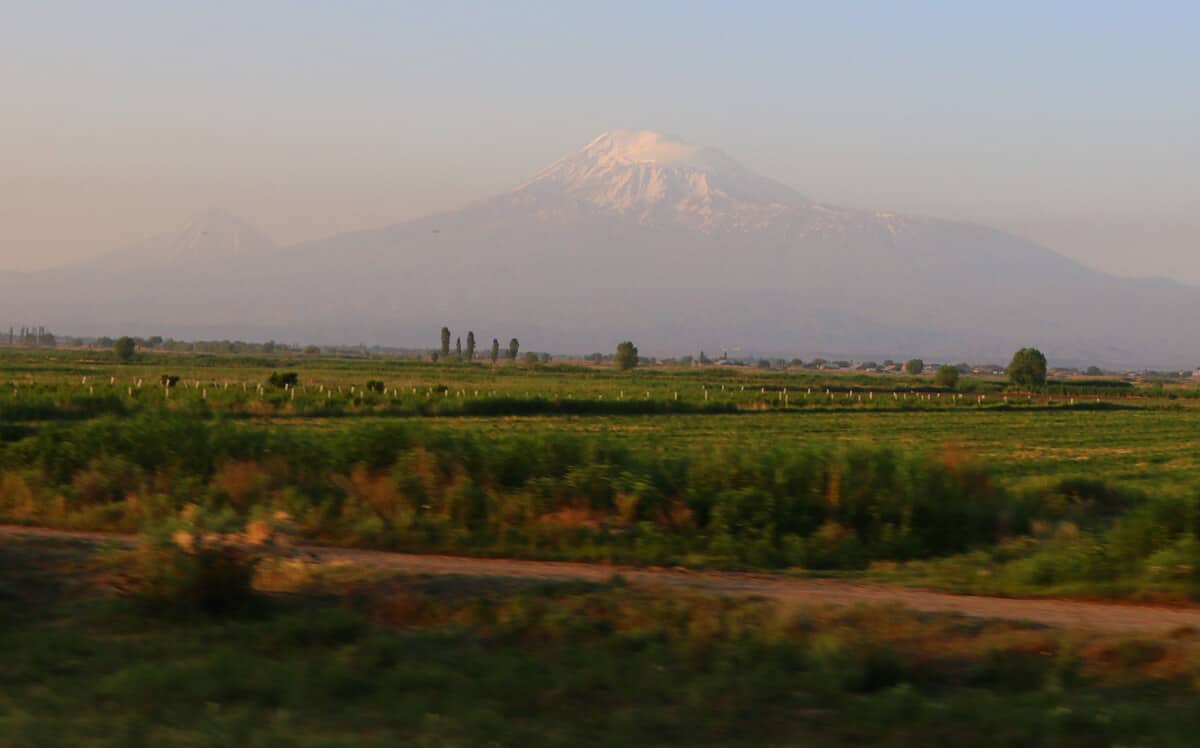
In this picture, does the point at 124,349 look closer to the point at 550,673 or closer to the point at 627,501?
the point at 627,501

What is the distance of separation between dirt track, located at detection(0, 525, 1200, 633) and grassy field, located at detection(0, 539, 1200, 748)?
1062 mm

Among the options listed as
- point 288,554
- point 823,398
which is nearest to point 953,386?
point 823,398

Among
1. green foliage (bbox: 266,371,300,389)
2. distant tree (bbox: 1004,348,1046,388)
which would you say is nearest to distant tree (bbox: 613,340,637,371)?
distant tree (bbox: 1004,348,1046,388)

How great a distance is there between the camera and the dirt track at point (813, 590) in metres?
11.2

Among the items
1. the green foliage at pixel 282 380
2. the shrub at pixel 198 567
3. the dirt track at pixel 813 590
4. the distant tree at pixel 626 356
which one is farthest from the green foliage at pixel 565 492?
the distant tree at pixel 626 356

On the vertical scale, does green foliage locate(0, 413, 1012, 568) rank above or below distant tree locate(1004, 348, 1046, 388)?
below

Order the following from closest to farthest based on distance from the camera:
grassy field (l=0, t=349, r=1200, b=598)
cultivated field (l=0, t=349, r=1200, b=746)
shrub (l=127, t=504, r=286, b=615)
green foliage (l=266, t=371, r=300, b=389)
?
cultivated field (l=0, t=349, r=1200, b=746), shrub (l=127, t=504, r=286, b=615), grassy field (l=0, t=349, r=1200, b=598), green foliage (l=266, t=371, r=300, b=389)

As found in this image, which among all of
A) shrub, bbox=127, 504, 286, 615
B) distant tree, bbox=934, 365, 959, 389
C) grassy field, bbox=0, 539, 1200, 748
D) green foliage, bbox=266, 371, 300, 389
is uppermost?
distant tree, bbox=934, 365, 959, 389

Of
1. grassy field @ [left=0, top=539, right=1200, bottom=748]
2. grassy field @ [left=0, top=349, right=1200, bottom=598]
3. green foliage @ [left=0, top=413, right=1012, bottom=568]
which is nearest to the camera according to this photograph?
grassy field @ [left=0, top=539, right=1200, bottom=748]

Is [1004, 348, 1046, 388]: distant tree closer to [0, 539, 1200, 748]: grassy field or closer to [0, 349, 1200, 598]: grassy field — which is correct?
[0, 349, 1200, 598]: grassy field

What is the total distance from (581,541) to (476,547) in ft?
4.61

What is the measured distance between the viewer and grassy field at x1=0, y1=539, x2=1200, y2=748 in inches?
301

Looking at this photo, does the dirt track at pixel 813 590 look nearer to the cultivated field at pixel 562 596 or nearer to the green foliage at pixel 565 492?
the cultivated field at pixel 562 596

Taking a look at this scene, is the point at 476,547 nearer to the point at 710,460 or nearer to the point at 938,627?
the point at 710,460
